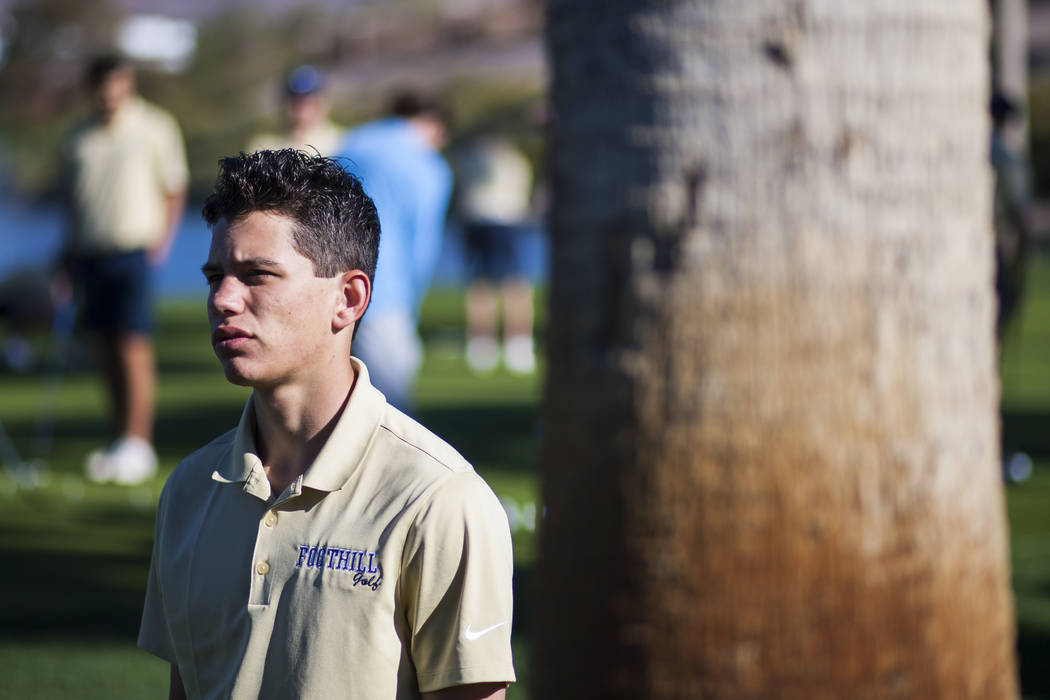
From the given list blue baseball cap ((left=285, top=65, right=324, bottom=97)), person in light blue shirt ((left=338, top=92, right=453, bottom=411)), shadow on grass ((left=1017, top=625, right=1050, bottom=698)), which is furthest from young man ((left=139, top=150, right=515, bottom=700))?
blue baseball cap ((left=285, top=65, right=324, bottom=97))

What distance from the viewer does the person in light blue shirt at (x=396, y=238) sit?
6438mm

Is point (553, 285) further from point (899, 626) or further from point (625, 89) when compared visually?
point (899, 626)

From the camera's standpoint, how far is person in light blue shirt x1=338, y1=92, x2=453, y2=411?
21.1 feet

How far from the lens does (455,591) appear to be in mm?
2322

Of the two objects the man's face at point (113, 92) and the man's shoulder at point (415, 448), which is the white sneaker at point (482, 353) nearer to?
the man's face at point (113, 92)

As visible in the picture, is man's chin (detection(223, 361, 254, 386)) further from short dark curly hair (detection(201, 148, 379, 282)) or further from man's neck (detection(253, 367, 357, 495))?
short dark curly hair (detection(201, 148, 379, 282))

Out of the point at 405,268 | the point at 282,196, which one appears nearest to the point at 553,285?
the point at 282,196

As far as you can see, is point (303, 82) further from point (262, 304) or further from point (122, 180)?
point (262, 304)

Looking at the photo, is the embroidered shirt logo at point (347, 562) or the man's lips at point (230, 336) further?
the man's lips at point (230, 336)

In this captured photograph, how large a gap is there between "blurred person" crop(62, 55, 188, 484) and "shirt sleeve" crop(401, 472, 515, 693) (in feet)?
21.1

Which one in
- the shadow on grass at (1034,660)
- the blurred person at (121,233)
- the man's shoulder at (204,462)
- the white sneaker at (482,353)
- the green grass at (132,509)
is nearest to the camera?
the man's shoulder at (204,462)

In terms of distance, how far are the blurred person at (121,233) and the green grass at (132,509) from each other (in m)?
0.36

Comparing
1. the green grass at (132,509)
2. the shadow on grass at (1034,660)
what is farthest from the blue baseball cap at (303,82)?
the shadow on grass at (1034,660)

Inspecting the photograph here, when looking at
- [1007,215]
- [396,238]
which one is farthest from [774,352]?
[1007,215]
